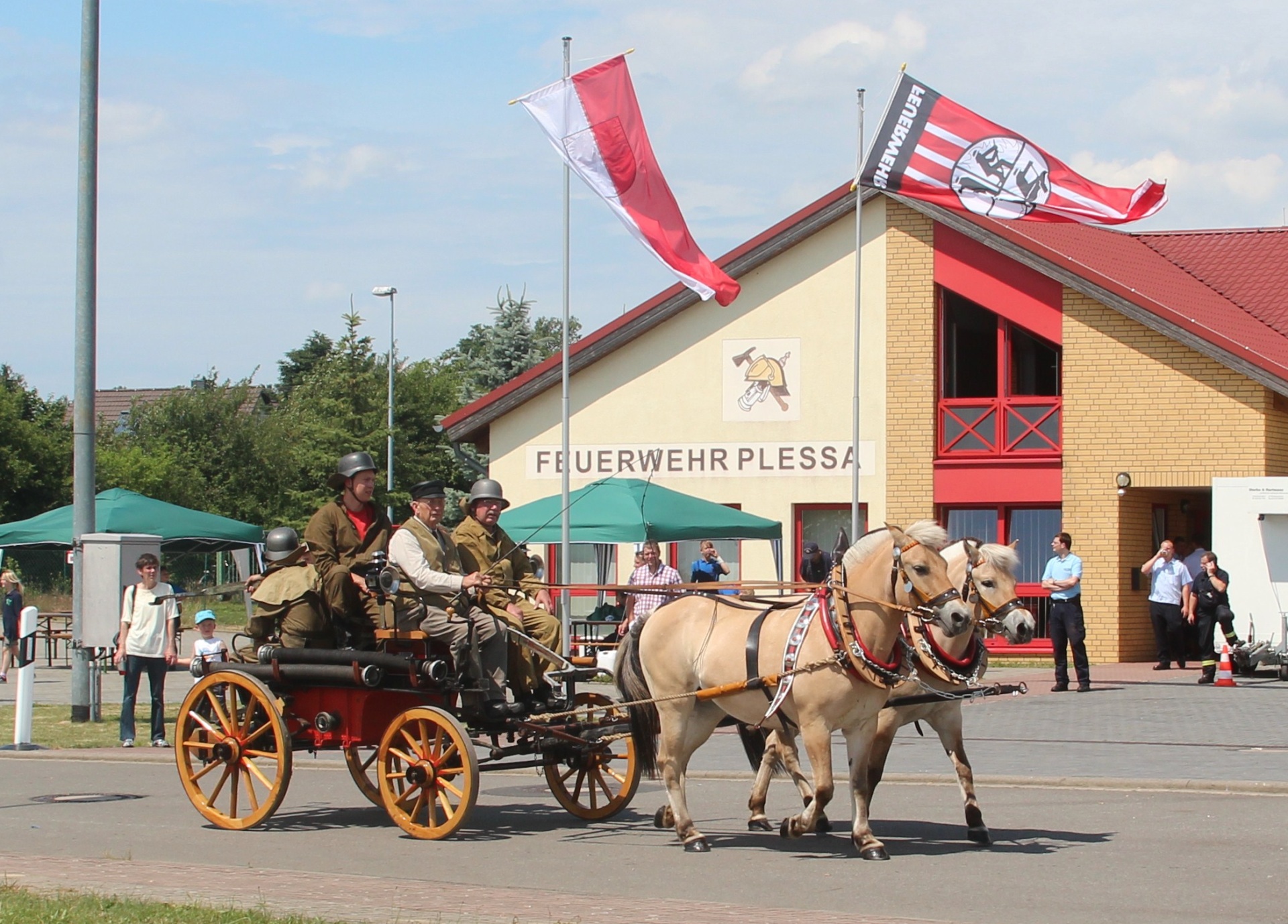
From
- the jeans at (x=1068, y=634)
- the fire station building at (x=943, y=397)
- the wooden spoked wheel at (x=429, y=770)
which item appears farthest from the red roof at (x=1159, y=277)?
the wooden spoked wheel at (x=429, y=770)

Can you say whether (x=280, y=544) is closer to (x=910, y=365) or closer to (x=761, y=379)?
(x=910, y=365)

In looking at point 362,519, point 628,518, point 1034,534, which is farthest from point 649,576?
point 362,519

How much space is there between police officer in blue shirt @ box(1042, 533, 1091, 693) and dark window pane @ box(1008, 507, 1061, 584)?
19.7 ft

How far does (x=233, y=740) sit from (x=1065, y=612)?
41.5 feet

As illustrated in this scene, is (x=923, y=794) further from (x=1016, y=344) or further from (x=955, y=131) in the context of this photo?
(x=1016, y=344)

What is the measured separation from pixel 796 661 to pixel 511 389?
21365 mm

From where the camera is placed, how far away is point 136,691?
16781 millimetres

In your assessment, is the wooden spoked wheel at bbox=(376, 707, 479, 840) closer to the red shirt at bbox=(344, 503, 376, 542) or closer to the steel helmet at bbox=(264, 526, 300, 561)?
the red shirt at bbox=(344, 503, 376, 542)

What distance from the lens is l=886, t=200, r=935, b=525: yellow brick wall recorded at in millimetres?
28312

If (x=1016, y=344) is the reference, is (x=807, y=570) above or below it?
below

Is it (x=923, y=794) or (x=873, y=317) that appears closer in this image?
(x=923, y=794)

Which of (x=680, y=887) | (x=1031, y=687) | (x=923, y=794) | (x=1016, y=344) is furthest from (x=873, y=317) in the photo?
(x=680, y=887)

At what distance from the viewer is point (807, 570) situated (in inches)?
1009

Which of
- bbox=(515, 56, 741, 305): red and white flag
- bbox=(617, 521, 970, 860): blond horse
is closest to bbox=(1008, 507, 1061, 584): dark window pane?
bbox=(515, 56, 741, 305): red and white flag
